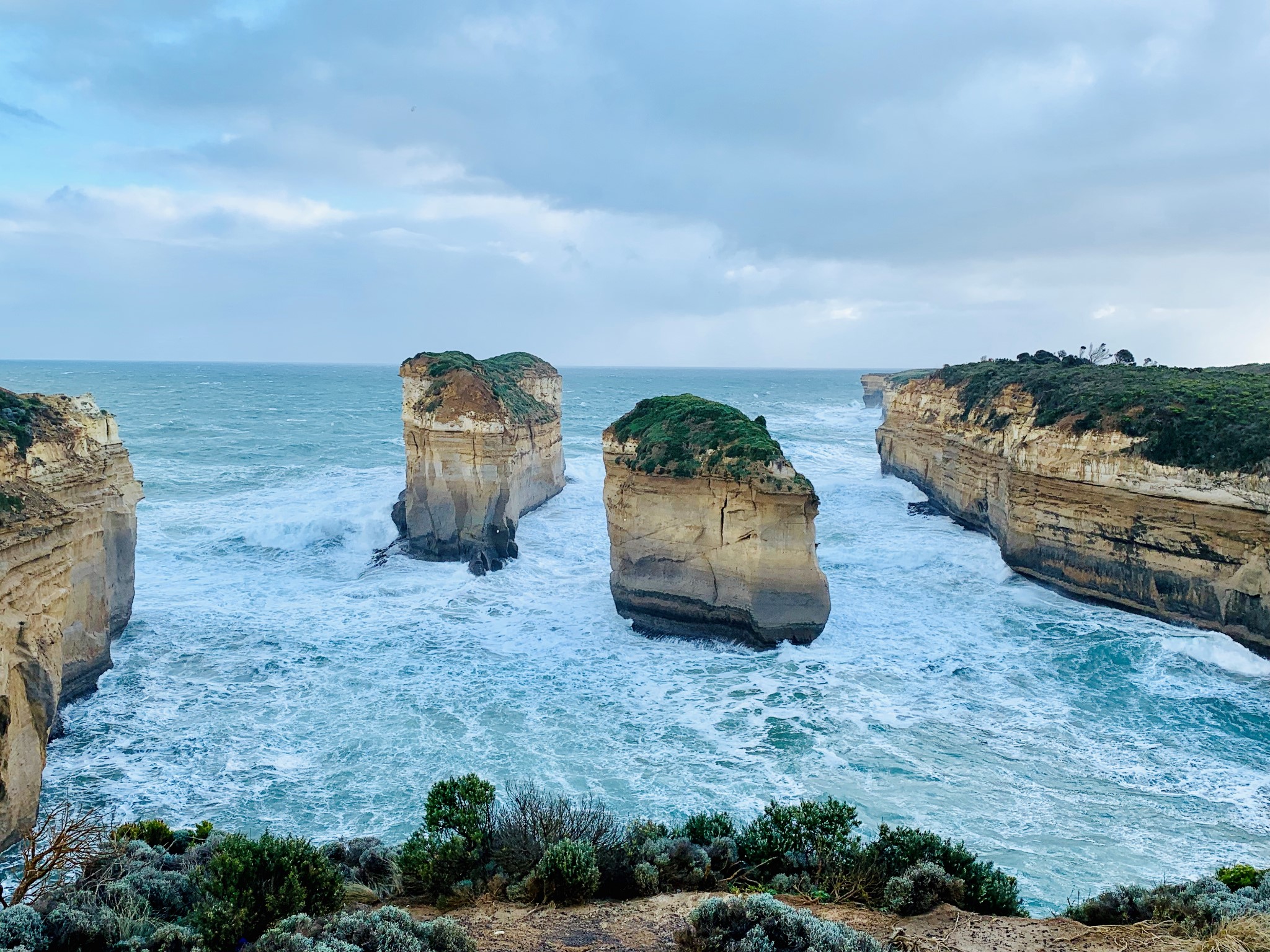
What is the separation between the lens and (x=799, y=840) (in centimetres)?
870

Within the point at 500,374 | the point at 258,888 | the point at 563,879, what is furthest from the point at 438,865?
the point at 500,374

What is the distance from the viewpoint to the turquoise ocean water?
1173cm

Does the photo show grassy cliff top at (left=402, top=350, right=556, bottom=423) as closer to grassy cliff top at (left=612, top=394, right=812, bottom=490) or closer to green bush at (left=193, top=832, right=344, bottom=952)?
grassy cliff top at (left=612, top=394, right=812, bottom=490)

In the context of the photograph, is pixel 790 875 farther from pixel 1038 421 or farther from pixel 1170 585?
pixel 1038 421

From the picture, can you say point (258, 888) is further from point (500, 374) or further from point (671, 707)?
point (500, 374)

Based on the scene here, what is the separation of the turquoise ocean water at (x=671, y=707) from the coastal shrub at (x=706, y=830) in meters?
2.50

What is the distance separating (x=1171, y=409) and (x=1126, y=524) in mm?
3384

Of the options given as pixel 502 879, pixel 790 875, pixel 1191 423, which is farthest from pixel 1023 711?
pixel 502 879

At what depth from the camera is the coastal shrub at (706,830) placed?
9000mm

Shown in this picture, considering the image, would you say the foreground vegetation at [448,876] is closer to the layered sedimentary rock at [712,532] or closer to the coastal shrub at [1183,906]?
the coastal shrub at [1183,906]

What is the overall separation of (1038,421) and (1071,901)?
16.7 meters

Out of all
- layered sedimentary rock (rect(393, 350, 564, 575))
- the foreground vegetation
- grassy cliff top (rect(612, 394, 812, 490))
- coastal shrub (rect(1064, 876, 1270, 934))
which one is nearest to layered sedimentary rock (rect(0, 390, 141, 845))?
the foreground vegetation

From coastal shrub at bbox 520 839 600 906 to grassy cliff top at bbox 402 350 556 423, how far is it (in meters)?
20.3

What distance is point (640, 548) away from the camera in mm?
19750
